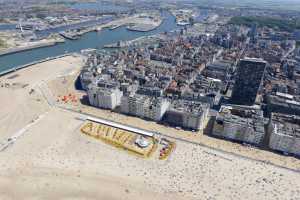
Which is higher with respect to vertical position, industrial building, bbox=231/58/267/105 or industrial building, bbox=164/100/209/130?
industrial building, bbox=231/58/267/105

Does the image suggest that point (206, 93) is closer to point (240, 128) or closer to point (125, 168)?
point (240, 128)

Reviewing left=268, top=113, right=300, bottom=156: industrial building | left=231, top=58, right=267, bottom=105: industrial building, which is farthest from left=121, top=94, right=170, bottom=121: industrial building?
left=268, top=113, right=300, bottom=156: industrial building

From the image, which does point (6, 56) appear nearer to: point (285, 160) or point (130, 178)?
point (130, 178)

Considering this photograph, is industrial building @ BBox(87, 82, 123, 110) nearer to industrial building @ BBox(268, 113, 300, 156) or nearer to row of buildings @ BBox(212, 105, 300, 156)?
row of buildings @ BBox(212, 105, 300, 156)

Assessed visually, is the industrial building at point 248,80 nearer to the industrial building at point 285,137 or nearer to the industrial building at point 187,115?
the industrial building at point 187,115

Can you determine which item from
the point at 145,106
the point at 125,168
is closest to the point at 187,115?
the point at 145,106

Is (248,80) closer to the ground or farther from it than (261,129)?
farther from it

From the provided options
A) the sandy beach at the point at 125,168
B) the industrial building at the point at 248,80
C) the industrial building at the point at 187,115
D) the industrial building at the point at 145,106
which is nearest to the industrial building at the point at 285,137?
the sandy beach at the point at 125,168
